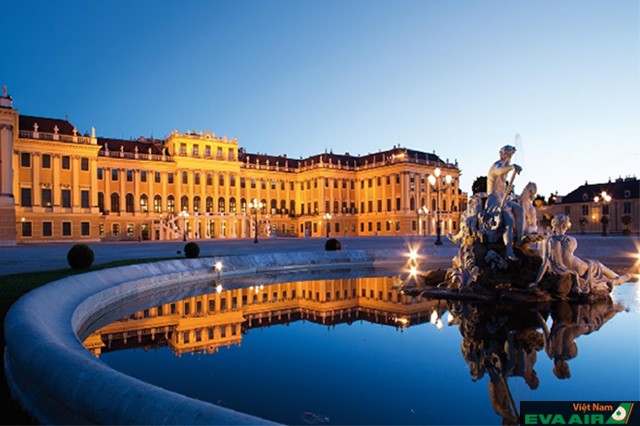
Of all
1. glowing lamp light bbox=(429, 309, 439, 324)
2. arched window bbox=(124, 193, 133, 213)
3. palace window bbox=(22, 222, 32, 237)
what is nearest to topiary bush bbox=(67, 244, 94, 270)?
glowing lamp light bbox=(429, 309, 439, 324)

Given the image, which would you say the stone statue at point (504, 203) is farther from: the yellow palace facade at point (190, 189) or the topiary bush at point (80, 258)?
the yellow palace facade at point (190, 189)

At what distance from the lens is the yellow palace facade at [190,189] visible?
45.6 metres

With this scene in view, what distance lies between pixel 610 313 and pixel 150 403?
883cm

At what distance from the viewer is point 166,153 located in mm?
61938

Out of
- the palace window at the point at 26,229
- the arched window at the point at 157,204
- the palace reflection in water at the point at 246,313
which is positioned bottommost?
the palace reflection in water at the point at 246,313

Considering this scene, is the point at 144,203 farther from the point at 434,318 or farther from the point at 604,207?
the point at 604,207

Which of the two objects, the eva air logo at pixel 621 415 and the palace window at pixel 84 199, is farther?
the palace window at pixel 84 199

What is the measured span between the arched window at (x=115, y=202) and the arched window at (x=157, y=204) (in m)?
4.43

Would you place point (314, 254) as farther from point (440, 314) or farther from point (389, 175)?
point (389, 175)

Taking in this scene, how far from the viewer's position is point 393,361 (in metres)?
6.18

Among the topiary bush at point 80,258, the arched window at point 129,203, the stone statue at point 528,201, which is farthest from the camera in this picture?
the arched window at point 129,203

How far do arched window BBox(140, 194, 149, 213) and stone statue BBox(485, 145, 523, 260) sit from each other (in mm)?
53587

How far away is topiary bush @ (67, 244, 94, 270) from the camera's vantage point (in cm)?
1298

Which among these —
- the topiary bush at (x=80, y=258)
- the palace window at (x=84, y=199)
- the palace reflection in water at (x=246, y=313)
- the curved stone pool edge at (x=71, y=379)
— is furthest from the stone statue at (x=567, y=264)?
the palace window at (x=84, y=199)
